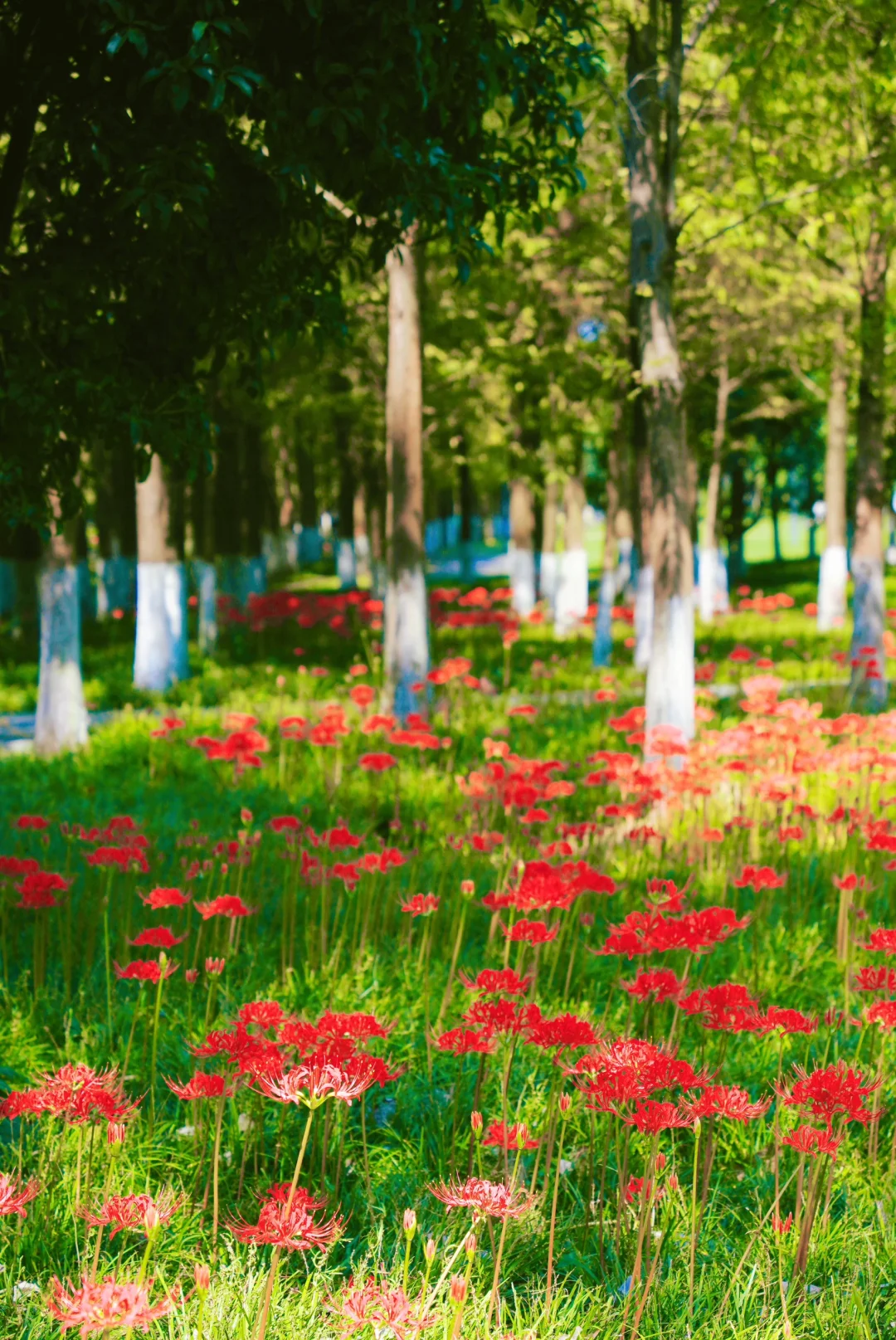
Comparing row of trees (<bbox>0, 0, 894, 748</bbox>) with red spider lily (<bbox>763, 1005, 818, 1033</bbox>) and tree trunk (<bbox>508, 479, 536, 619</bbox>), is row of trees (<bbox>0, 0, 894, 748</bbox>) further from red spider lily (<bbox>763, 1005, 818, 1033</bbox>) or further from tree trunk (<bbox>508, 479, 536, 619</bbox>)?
red spider lily (<bbox>763, 1005, 818, 1033</bbox>)

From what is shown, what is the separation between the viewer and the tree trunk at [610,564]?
1566cm

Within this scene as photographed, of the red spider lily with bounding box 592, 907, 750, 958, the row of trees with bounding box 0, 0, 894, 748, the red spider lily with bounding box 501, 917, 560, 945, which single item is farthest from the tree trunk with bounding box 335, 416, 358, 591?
the red spider lily with bounding box 501, 917, 560, 945

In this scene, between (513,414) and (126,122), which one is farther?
(513,414)

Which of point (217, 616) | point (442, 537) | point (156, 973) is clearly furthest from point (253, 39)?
point (442, 537)

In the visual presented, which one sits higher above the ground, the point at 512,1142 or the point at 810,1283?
the point at 512,1142

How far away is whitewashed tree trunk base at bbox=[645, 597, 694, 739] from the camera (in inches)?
344

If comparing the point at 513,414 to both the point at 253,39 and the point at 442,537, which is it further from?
the point at 442,537

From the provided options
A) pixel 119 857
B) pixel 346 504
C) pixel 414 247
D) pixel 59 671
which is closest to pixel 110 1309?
pixel 119 857

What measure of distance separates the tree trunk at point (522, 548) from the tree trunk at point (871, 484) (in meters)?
11.1

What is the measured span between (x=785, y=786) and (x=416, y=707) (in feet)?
16.6

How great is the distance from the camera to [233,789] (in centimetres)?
835

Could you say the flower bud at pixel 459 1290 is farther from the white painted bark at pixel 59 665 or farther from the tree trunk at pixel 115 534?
the tree trunk at pixel 115 534

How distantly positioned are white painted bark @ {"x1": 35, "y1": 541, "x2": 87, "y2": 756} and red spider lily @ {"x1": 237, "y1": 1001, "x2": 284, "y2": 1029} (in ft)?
26.1

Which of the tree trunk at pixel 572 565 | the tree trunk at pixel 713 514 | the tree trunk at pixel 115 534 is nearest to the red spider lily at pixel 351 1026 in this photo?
the tree trunk at pixel 115 534
